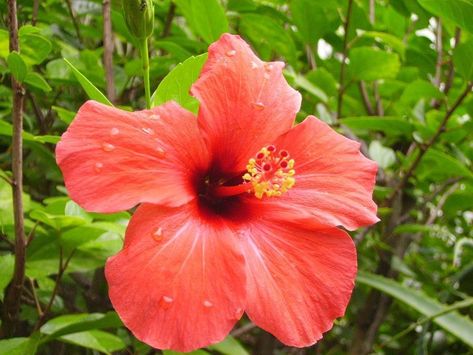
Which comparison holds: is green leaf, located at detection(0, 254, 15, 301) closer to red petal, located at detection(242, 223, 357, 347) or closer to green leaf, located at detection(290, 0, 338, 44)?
red petal, located at detection(242, 223, 357, 347)

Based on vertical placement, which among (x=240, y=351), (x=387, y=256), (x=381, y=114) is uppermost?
→ (x=381, y=114)

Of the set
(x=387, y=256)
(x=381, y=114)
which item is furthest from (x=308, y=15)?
(x=387, y=256)

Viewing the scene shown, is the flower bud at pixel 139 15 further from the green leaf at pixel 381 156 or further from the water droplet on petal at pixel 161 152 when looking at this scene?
the green leaf at pixel 381 156

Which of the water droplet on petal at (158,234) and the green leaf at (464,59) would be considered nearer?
the water droplet on petal at (158,234)

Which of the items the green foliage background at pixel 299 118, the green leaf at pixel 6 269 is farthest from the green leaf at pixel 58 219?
the green leaf at pixel 6 269

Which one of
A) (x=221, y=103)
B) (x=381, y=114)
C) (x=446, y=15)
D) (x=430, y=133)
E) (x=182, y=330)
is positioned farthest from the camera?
(x=381, y=114)

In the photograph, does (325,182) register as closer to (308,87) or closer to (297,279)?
(297,279)

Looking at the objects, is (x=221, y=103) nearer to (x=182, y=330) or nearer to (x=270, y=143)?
(x=270, y=143)
